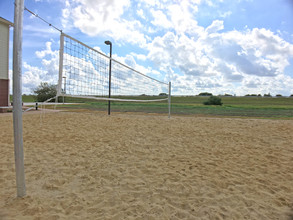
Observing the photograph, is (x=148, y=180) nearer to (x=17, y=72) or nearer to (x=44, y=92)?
(x=17, y=72)

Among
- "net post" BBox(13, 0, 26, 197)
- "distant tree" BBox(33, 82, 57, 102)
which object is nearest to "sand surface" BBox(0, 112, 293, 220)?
"net post" BBox(13, 0, 26, 197)

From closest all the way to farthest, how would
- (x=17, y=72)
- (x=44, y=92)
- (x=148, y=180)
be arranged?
(x=17, y=72) → (x=148, y=180) → (x=44, y=92)

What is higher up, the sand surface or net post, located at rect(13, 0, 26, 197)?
net post, located at rect(13, 0, 26, 197)

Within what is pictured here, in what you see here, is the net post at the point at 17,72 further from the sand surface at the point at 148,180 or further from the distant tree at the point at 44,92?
the distant tree at the point at 44,92

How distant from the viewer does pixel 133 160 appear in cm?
364

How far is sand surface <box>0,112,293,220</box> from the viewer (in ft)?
6.66

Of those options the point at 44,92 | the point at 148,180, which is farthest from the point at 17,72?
the point at 44,92

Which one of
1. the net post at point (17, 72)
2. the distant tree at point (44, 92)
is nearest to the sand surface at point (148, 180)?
the net post at point (17, 72)

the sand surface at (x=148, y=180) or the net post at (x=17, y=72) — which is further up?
the net post at (x=17, y=72)

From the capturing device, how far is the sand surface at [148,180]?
2.03 metres

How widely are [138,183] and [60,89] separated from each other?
2650 mm

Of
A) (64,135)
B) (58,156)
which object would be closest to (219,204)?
(58,156)

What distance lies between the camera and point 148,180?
9.02 feet

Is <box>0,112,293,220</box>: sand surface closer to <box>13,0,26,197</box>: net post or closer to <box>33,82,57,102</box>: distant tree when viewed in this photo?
<box>13,0,26,197</box>: net post
